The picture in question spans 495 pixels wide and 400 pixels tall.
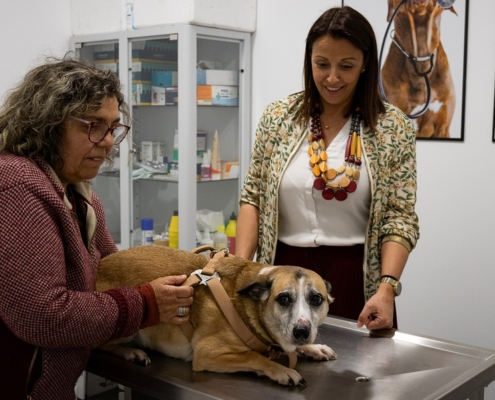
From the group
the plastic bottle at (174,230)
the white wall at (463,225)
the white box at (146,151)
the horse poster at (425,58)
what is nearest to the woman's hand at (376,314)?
the white wall at (463,225)

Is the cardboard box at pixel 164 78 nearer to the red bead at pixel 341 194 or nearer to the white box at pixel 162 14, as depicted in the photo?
the white box at pixel 162 14

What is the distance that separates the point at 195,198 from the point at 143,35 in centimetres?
107

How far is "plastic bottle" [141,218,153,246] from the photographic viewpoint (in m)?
4.35

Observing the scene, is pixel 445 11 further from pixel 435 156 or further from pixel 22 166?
pixel 22 166

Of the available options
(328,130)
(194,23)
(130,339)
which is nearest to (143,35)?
(194,23)

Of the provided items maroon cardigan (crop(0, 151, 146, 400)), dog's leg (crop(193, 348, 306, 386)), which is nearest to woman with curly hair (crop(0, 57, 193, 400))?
maroon cardigan (crop(0, 151, 146, 400))

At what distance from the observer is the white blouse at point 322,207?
220 cm

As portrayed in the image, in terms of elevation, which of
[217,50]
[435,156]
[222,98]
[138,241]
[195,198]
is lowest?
[138,241]

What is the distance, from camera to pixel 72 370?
5.25 feet

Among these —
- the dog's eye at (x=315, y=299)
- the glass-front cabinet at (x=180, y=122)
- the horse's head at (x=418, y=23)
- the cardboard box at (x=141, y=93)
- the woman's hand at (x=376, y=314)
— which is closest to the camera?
the dog's eye at (x=315, y=299)

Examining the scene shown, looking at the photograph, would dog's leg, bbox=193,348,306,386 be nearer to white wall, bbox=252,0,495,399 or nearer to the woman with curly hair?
the woman with curly hair

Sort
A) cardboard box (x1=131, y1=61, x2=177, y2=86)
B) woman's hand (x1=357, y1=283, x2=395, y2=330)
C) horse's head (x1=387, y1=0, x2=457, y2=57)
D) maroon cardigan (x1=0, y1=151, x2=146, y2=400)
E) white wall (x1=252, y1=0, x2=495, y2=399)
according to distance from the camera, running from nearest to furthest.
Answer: maroon cardigan (x1=0, y1=151, x2=146, y2=400), woman's hand (x1=357, y1=283, x2=395, y2=330), white wall (x1=252, y1=0, x2=495, y2=399), horse's head (x1=387, y1=0, x2=457, y2=57), cardboard box (x1=131, y1=61, x2=177, y2=86)

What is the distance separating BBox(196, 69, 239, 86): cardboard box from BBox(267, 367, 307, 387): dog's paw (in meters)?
2.80

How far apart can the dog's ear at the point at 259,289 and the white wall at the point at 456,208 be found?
2.07 metres
